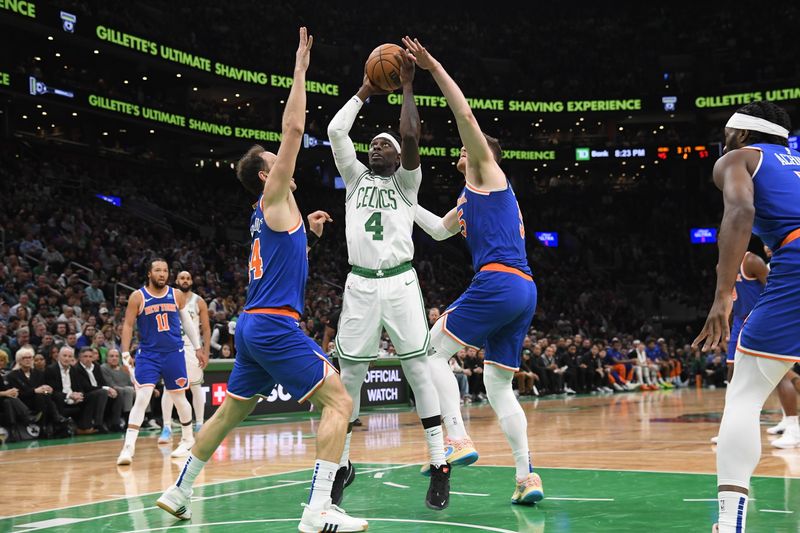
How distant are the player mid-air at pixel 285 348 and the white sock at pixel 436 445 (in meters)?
0.90

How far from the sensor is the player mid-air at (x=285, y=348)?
5.13 metres

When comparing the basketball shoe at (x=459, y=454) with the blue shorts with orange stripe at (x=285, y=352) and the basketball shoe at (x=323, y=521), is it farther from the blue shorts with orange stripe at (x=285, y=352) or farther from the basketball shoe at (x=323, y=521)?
the blue shorts with orange stripe at (x=285, y=352)

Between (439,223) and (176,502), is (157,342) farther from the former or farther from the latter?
(176,502)

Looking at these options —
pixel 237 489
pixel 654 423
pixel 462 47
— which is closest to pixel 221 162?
pixel 462 47

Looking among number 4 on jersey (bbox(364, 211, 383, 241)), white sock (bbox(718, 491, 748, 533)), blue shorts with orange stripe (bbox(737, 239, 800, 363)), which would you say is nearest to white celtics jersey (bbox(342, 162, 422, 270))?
number 4 on jersey (bbox(364, 211, 383, 241))

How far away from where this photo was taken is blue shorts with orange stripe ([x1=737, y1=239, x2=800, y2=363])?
161 inches

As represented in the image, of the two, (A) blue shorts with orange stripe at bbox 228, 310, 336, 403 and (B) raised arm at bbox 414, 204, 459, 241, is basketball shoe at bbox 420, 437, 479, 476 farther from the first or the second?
(B) raised arm at bbox 414, 204, 459, 241

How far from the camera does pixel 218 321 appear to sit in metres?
19.8

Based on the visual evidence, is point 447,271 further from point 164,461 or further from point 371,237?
point 371,237

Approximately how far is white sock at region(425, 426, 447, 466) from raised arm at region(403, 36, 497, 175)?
1907 mm

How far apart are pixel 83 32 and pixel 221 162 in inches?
429

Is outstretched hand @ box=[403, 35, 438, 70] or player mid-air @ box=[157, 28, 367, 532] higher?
outstretched hand @ box=[403, 35, 438, 70]

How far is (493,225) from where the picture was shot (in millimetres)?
6461

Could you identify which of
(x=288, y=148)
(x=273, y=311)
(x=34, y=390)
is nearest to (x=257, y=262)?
(x=273, y=311)
